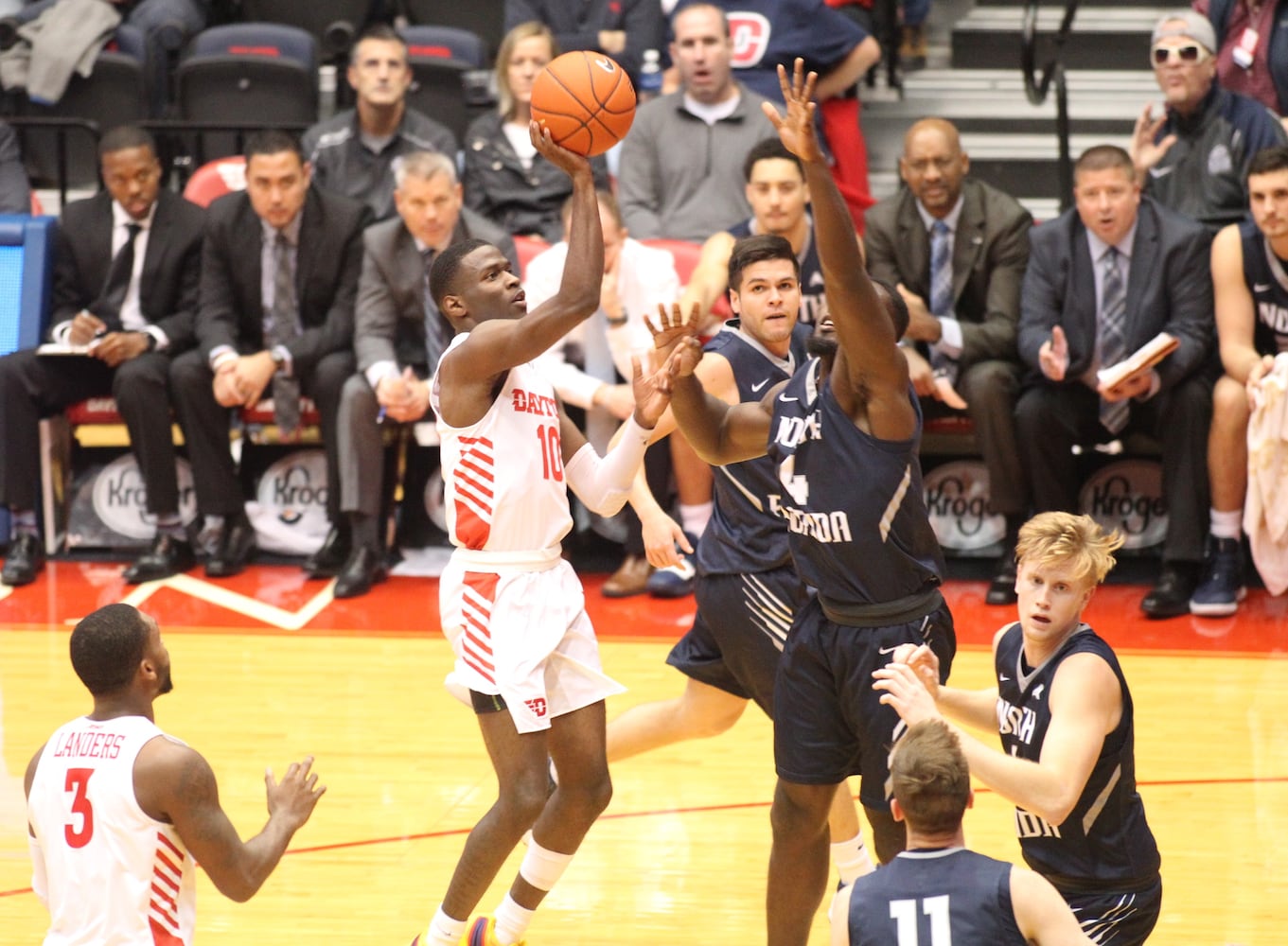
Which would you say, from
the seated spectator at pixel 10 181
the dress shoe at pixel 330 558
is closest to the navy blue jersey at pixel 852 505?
the dress shoe at pixel 330 558

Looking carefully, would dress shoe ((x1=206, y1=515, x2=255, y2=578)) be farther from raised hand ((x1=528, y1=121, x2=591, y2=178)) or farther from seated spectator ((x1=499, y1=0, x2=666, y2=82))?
raised hand ((x1=528, y1=121, x2=591, y2=178))

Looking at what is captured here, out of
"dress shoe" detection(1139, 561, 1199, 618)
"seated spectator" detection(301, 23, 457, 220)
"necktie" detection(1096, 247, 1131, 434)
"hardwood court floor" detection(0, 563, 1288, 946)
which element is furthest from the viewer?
"seated spectator" detection(301, 23, 457, 220)

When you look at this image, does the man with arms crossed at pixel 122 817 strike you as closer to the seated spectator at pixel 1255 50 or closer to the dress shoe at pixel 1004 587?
the dress shoe at pixel 1004 587

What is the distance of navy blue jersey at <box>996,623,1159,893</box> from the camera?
389 centimetres

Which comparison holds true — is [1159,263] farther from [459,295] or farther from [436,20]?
[436,20]

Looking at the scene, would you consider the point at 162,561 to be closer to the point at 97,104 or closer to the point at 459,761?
the point at 459,761

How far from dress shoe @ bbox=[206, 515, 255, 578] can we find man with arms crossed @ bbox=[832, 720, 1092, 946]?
6.17 metres

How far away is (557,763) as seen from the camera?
4664 millimetres

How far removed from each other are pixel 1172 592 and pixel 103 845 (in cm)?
560

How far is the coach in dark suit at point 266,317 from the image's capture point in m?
8.76

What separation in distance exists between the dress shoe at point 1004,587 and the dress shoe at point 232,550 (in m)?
3.75

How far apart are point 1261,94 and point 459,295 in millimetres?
6173

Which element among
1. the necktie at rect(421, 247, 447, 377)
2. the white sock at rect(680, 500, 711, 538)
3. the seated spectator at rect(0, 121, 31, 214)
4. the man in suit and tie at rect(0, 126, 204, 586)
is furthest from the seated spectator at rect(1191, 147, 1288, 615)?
the seated spectator at rect(0, 121, 31, 214)

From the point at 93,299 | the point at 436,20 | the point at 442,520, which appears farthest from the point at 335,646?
the point at 436,20
